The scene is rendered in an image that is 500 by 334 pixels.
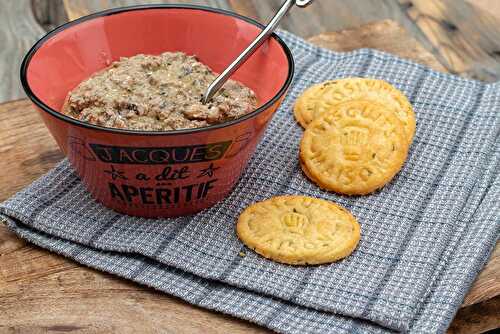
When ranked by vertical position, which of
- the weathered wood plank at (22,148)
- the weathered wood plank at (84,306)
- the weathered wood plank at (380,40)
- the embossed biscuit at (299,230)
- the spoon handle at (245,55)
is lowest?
the weathered wood plank at (380,40)

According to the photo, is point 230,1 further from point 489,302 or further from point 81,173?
point 489,302

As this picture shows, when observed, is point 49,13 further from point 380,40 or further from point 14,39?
point 380,40

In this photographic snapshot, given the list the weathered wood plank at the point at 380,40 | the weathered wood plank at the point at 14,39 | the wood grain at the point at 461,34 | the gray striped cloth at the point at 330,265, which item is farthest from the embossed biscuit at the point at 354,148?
the weathered wood plank at the point at 14,39

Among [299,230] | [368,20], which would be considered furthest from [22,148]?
[368,20]

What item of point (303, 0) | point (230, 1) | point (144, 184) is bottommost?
point (230, 1)

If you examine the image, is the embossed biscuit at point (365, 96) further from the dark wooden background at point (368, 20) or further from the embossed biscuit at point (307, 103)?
the dark wooden background at point (368, 20)

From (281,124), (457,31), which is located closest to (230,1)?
(457,31)
